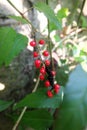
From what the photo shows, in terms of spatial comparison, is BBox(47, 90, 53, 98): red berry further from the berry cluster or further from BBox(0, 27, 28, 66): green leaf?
BBox(0, 27, 28, 66): green leaf

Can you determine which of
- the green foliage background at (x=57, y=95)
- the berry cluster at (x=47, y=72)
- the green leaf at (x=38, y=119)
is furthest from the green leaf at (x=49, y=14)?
the green leaf at (x=38, y=119)

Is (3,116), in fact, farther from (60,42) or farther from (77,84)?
(77,84)

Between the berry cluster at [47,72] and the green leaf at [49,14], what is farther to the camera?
the berry cluster at [47,72]

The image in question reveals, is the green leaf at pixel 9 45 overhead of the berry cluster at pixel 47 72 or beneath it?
overhead

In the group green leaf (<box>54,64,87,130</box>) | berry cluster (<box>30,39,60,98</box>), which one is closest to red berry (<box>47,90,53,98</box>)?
berry cluster (<box>30,39,60,98</box>)

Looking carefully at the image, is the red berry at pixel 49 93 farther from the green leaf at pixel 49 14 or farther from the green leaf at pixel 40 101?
the green leaf at pixel 49 14
